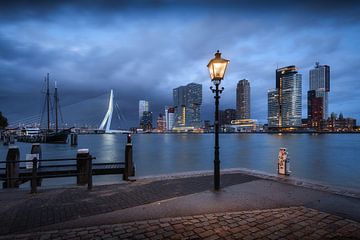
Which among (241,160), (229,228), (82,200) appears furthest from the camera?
(241,160)

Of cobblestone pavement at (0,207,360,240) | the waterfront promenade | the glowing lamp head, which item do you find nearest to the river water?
the waterfront promenade

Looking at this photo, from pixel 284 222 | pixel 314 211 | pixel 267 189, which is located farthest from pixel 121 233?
pixel 267 189

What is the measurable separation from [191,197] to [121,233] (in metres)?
2.71

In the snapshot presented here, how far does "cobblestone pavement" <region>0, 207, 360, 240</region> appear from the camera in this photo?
4398 mm

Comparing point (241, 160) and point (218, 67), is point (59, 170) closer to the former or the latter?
point (218, 67)

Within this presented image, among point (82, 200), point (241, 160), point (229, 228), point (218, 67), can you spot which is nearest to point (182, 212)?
point (229, 228)

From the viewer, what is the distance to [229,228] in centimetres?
472

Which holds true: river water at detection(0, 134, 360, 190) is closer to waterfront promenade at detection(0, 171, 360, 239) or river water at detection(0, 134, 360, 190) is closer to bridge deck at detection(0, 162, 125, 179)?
bridge deck at detection(0, 162, 125, 179)

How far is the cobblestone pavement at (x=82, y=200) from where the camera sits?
5.21 m

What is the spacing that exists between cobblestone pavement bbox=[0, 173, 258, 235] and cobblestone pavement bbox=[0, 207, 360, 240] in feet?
2.68

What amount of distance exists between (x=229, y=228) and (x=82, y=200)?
172 inches

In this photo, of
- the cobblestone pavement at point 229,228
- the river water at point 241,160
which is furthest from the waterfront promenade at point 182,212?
the river water at point 241,160

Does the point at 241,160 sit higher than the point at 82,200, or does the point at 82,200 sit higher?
the point at 82,200

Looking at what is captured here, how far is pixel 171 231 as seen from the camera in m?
4.58
